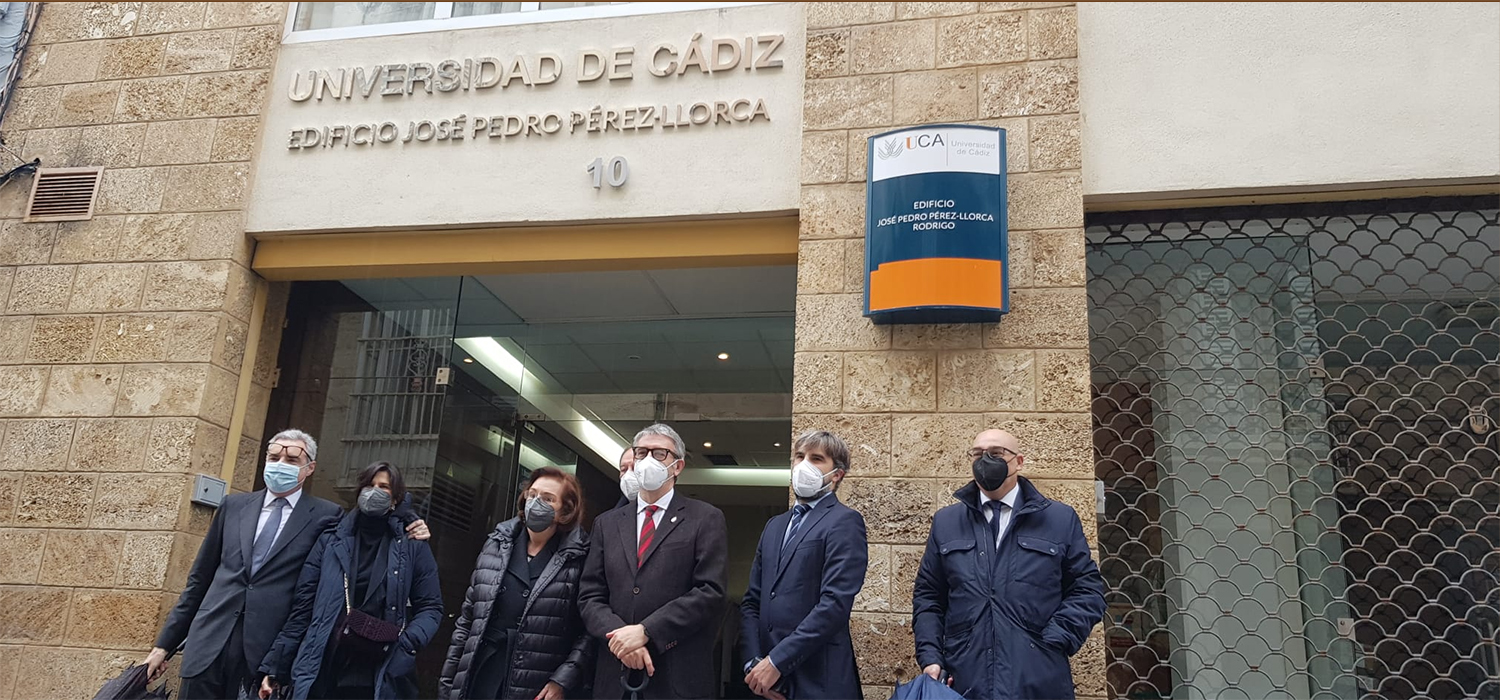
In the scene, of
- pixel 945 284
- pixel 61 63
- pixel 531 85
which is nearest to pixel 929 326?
pixel 945 284

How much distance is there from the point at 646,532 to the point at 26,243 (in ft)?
15.6

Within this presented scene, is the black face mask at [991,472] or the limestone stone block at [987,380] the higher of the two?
the limestone stone block at [987,380]

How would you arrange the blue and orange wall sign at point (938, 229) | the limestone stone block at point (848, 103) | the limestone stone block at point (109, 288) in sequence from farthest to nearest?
the limestone stone block at point (109, 288) → the limestone stone block at point (848, 103) → the blue and orange wall sign at point (938, 229)

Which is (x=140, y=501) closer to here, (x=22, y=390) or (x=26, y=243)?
(x=22, y=390)

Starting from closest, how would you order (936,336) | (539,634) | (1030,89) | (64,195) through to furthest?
(539,634) < (936,336) < (1030,89) < (64,195)

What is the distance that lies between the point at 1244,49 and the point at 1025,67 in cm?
110

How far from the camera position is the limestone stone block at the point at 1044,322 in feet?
17.7

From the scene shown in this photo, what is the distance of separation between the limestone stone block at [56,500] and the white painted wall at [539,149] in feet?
5.79

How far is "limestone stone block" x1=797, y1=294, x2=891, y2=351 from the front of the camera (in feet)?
18.4

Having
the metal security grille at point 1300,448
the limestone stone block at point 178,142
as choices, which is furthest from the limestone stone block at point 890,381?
the limestone stone block at point 178,142

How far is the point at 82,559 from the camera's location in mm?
6129

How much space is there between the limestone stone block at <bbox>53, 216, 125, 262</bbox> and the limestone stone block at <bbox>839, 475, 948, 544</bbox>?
474 cm

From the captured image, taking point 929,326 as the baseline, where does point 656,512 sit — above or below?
below

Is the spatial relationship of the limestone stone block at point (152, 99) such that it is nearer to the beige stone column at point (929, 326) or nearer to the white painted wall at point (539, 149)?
the white painted wall at point (539, 149)
